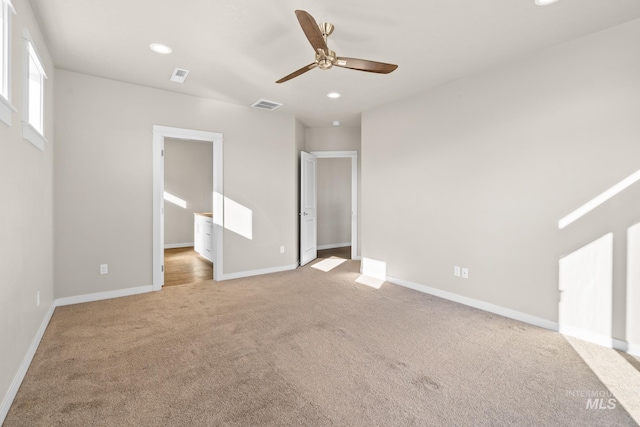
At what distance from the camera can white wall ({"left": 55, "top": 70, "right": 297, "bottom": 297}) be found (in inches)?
138

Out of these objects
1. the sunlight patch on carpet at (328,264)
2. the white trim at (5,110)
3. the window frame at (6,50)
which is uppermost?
the window frame at (6,50)

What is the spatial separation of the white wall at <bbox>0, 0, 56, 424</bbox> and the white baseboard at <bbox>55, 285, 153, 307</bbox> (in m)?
0.69

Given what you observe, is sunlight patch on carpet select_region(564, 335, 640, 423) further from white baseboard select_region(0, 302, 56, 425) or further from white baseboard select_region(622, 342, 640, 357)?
white baseboard select_region(0, 302, 56, 425)

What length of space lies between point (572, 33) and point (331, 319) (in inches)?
132

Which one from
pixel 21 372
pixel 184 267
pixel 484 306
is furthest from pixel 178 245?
pixel 484 306

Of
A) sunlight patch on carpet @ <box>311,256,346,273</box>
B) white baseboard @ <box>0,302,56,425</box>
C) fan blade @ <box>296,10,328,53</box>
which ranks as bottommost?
white baseboard @ <box>0,302,56,425</box>

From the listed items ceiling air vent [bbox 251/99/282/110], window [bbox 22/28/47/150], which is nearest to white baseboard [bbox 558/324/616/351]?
ceiling air vent [bbox 251/99/282/110]

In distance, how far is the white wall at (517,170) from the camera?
2.56 meters

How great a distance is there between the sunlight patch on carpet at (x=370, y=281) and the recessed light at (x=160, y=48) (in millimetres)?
3605

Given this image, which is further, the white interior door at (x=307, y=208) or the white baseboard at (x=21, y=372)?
the white interior door at (x=307, y=208)

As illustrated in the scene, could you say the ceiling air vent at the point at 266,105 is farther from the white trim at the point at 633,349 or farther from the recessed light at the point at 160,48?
the white trim at the point at 633,349

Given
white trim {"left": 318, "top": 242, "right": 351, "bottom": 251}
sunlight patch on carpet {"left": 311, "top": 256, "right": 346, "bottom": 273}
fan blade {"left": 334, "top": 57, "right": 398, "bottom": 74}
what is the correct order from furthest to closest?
white trim {"left": 318, "top": 242, "right": 351, "bottom": 251} → sunlight patch on carpet {"left": 311, "top": 256, "right": 346, "bottom": 273} → fan blade {"left": 334, "top": 57, "right": 398, "bottom": 74}

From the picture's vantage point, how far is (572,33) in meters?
2.67

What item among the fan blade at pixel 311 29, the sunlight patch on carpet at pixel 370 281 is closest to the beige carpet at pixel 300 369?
the sunlight patch on carpet at pixel 370 281
